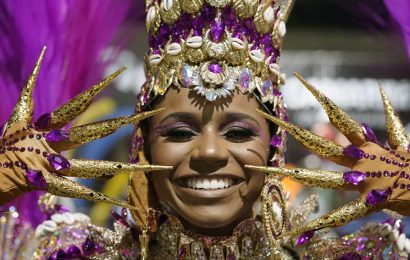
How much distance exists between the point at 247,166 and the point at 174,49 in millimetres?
380

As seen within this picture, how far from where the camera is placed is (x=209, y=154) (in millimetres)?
2229

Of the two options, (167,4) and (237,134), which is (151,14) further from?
(237,134)

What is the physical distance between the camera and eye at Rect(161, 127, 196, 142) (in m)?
2.30

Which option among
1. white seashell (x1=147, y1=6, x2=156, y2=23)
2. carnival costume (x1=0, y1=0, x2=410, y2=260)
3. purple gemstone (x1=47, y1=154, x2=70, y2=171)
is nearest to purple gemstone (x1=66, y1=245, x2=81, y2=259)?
carnival costume (x1=0, y1=0, x2=410, y2=260)

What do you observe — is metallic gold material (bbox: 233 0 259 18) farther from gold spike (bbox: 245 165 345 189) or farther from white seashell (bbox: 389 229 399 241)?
white seashell (bbox: 389 229 399 241)

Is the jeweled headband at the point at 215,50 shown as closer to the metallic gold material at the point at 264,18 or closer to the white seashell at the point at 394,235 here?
the metallic gold material at the point at 264,18

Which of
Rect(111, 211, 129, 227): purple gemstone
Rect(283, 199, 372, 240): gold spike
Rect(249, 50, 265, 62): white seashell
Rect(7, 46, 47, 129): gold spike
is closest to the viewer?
Rect(283, 199, 372, 240): gold spike

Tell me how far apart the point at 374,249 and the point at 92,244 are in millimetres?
825

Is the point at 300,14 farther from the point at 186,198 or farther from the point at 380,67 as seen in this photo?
the point at 186,198

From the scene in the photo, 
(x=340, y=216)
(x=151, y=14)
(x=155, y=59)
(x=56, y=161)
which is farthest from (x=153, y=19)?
(x=340, y=216)

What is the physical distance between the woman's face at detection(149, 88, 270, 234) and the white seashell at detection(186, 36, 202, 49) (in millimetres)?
122

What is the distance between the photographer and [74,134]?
Result: 2.10m

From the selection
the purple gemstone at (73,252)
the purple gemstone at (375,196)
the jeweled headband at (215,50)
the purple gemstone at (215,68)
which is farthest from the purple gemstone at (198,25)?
the purple gemstone at (73,252)

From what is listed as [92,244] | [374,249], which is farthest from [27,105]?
[374,249]
